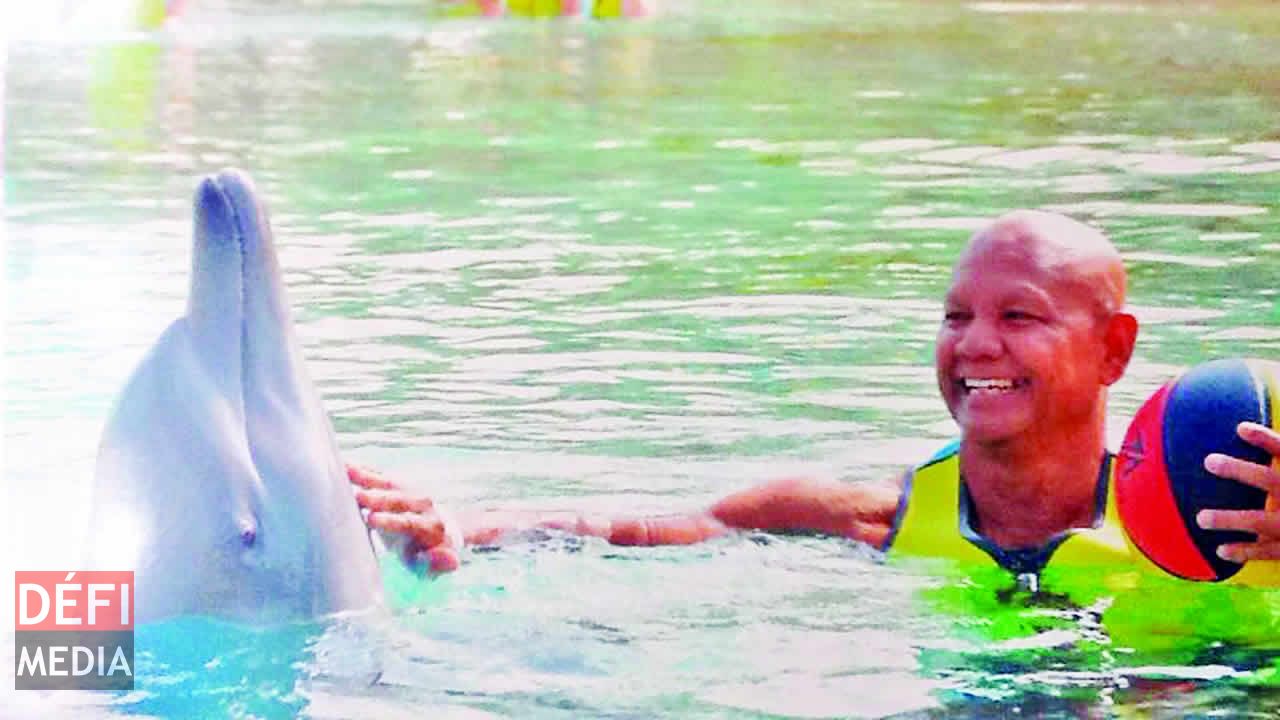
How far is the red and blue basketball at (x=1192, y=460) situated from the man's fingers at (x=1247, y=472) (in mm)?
19

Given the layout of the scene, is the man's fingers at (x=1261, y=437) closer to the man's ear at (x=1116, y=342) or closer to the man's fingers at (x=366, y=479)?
the man's ear at (x=1116, y=342)

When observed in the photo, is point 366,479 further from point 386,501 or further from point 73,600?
point 73,600

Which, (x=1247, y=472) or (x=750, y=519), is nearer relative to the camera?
(x=1247, y=472)

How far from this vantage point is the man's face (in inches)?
182

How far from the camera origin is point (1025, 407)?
4.63 m

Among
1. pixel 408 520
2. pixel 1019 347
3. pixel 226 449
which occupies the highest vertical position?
pixel 1019 347

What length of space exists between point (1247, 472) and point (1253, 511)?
0.24 ft

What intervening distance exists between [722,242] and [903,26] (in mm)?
5644

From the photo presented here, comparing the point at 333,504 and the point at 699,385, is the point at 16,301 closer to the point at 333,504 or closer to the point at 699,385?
the point at 699,385

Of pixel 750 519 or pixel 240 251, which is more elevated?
pixel 240 251

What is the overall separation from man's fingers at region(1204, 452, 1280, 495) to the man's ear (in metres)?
0.41

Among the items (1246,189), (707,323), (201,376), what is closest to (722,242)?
(707,323)

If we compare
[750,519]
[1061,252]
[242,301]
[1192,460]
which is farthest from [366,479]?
[1192,460]

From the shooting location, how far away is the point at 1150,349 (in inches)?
245
